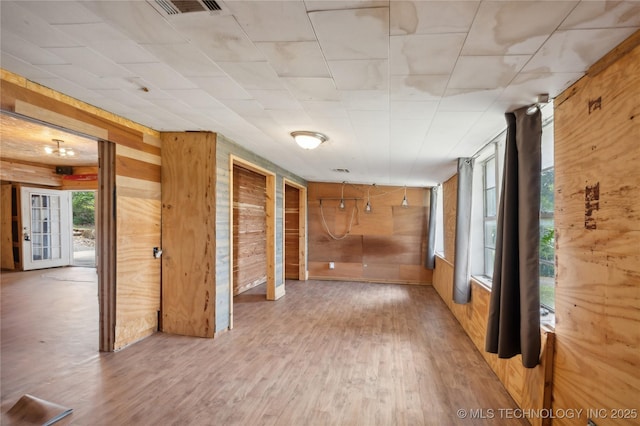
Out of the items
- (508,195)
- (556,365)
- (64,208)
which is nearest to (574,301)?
(556,365)

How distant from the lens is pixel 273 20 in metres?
1.37

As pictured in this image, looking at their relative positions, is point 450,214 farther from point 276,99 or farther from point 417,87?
point 276,99

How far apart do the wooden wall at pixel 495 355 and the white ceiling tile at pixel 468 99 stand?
1586mm

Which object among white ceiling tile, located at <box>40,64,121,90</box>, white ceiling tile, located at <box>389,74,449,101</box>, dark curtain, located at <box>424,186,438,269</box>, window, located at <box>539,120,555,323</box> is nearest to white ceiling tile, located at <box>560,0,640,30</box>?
white ceiling tile, located at <box>389,74,449,101</box>

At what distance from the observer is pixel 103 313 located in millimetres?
2986

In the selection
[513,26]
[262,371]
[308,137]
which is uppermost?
[513,26]

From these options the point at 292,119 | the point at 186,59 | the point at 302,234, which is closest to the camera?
the point at 186,59

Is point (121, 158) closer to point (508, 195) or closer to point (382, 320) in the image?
point (508, 195)

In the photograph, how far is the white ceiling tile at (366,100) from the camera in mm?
2109

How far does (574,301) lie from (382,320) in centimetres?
283

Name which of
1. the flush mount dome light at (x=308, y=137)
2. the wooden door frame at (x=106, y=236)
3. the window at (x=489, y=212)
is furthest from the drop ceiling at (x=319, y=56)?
the window at (x=489, y=212)

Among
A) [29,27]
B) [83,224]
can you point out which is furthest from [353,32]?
[83,224]

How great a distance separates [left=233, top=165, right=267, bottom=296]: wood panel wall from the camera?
560 cm

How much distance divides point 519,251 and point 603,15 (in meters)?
1.42
